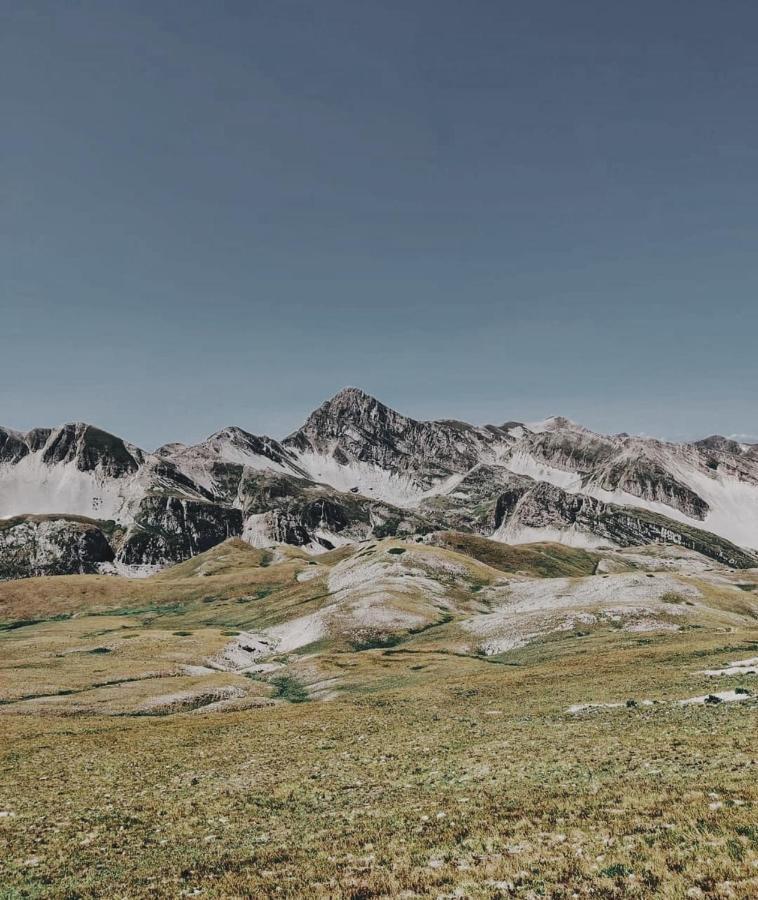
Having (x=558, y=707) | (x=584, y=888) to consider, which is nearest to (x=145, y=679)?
(x=558, y=707)

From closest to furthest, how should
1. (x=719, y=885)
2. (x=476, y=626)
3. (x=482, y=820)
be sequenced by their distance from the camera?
(x=719, y=885), (x=482, y=820), (x=476, y=626)

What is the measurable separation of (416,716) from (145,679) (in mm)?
56206

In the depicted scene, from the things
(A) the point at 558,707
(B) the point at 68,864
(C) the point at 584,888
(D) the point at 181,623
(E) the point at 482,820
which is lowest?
(D) the point at 181,623

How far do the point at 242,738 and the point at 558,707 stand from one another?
24.2 meters

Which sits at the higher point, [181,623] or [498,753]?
[498,753]

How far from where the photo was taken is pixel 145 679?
85.9m

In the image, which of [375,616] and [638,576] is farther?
[638,576]

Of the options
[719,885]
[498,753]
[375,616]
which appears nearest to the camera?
[719,885]

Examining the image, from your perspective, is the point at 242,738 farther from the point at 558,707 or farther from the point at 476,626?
the point at 476,626

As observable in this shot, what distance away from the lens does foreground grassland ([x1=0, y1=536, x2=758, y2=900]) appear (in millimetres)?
13875

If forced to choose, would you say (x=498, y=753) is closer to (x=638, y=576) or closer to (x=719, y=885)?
(x=719, y=885)

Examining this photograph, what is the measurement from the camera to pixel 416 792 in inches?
955

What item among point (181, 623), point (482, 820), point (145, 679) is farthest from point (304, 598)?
point (482, 820)

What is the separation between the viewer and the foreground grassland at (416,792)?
45.5 ft
